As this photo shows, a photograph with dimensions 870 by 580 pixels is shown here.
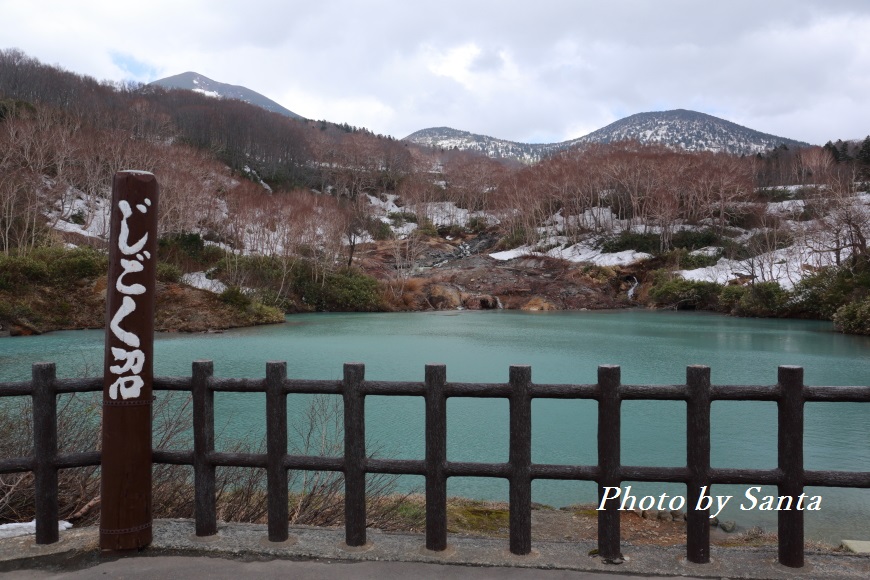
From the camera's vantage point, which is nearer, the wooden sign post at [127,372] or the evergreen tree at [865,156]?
the wooden sign post at [127,372]

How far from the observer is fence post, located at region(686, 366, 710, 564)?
335 cm

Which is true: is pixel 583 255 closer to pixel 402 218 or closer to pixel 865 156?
pixel 402 218

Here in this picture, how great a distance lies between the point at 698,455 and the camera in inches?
133

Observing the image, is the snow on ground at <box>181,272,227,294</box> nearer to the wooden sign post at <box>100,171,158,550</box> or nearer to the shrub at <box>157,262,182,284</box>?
the shrub at <box>157,262,182,284</box>

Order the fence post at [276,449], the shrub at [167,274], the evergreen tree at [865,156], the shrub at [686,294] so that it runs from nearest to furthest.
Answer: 1. the fence post at [276,449]
2. the shrub at [167,274]
3. the shrub at [686,294]
4. the evergreen tree at [865,156]

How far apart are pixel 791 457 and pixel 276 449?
9.02 feet

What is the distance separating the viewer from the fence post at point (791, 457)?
10.8ft

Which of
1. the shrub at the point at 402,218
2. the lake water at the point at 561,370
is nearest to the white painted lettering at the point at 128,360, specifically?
the lake water at the point at 561,370

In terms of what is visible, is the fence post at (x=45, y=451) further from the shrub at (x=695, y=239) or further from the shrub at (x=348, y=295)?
the shrub at (x=695, y=239)

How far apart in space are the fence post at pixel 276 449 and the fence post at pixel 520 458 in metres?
1.28

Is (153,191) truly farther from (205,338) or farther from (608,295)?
(608,295)

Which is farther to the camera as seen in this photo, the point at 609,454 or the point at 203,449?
the point at 203,449

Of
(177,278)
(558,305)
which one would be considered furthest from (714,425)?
(558,305)

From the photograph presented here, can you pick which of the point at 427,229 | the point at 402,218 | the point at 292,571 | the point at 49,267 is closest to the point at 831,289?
the point at 292,571
